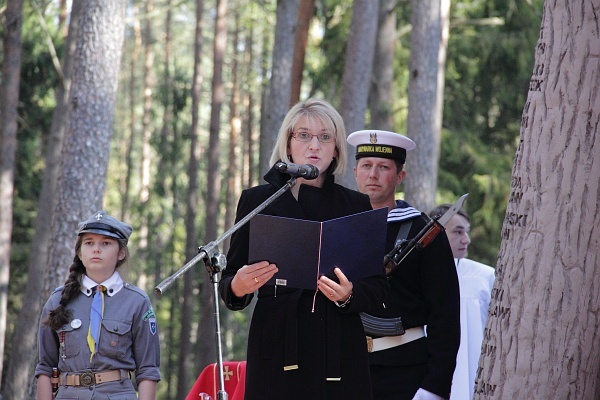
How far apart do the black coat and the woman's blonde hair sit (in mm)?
252

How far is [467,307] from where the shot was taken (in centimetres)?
782

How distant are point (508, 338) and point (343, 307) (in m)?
0.71

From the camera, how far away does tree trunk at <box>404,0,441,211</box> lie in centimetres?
1530

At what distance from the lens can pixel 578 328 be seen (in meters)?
4.12

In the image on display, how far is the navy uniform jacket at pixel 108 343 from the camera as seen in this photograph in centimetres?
552

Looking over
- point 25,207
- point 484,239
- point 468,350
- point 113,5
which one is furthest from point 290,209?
point 25,207

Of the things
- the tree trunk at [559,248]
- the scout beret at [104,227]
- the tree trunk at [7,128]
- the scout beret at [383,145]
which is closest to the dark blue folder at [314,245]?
the tree trunk at [559,248]

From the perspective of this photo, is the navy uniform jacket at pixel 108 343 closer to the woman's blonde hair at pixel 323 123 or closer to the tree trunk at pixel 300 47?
the woman's blonde hair at pixel 323 123

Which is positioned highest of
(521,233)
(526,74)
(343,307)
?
(526,74)

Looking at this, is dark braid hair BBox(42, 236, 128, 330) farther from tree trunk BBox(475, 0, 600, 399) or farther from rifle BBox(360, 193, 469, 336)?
tree trunk BBox(475, 0, 600, 399)

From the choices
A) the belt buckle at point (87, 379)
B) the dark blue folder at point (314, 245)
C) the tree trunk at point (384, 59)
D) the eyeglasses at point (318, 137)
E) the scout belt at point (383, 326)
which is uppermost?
the tree trunk at point (384, 59)

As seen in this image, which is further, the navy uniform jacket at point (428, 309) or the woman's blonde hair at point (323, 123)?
the navy uniform jacket at point (428, 309)

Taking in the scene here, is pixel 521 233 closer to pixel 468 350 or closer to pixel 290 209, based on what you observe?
pixel 290 209

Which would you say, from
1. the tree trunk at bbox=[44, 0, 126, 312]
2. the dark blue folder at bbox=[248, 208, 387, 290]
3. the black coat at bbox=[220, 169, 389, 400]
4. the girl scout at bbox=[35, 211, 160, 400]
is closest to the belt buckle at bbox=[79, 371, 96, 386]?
the girl scout at bbox=[35, 211, 160, 400]
